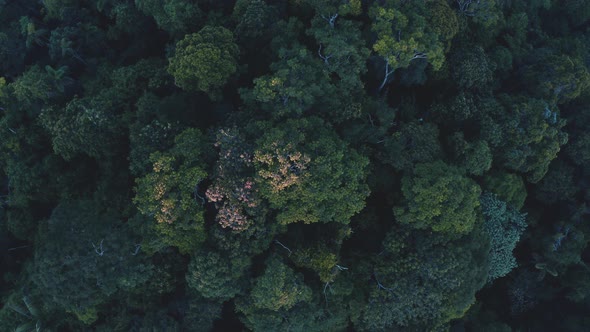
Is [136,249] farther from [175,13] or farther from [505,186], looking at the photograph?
[505,186]

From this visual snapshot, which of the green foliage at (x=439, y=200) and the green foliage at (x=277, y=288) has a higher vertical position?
the green foliage at (x=439, y=200)

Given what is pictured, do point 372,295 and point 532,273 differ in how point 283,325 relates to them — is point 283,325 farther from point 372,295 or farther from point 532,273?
point 532,273

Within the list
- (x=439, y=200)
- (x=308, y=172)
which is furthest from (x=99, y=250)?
(x=439, y=200)

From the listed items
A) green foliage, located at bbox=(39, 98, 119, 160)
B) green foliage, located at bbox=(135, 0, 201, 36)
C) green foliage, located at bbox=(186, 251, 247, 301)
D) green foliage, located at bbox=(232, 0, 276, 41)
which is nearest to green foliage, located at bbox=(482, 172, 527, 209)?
green foliage, located at bbox=(186, 251, 247, 301)

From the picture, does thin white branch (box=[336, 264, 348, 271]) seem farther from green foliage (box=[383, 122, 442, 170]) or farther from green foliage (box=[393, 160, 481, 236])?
green foliage (box=[383, 122, 442, 170])

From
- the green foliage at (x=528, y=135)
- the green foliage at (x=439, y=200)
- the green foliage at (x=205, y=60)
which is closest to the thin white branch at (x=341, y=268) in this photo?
the green foliage at (x=439, y=200)

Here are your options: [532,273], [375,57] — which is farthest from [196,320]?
[532,273]

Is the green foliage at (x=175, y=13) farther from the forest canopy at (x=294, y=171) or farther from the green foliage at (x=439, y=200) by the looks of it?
the green foliage at (x=439, y=200)
